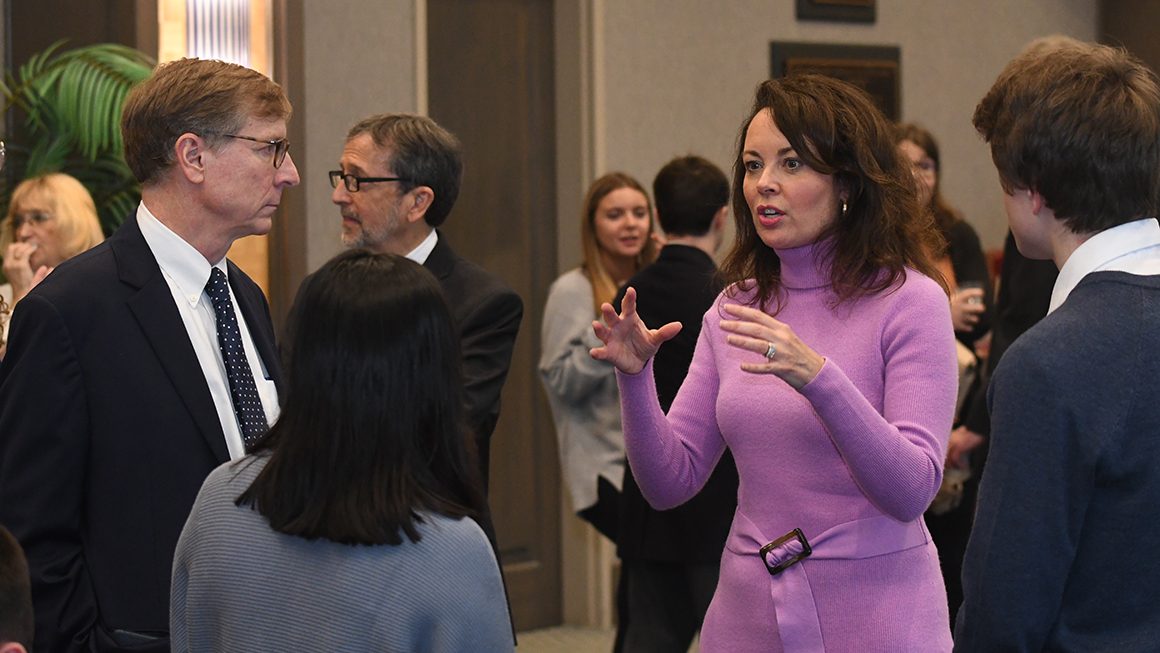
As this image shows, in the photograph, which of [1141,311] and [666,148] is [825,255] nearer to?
[1141,311]

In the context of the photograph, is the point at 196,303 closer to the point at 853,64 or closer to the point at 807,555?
the point at 807,555

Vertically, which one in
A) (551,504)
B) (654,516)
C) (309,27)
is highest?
(309,27)

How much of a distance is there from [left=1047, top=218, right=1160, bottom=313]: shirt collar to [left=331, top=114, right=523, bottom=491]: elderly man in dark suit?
1.62 metres

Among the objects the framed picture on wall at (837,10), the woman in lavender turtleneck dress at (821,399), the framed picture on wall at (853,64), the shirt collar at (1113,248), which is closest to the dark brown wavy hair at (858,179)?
the woman in lavender turtleneck dress at (821,399)

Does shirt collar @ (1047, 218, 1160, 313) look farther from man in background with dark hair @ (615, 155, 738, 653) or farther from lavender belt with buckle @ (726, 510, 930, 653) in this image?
man in background with dark hair @ (615, 155, 738, 653)

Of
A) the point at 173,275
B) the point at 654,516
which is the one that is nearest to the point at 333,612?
the point at 173,275

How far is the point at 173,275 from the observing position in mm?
1909

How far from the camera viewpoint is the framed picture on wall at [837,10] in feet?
16.8

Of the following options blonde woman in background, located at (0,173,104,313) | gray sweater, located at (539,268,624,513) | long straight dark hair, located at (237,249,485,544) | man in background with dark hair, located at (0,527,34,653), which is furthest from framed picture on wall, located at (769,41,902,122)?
man in background with dark hair, located at (0,527,34,653)

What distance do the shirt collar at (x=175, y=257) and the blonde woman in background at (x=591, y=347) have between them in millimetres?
2153

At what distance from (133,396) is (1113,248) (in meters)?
1.44

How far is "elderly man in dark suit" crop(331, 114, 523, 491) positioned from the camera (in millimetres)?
2783

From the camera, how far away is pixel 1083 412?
127 cm

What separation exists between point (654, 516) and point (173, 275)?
1.57 m
